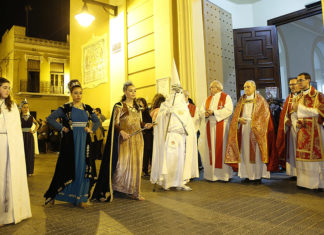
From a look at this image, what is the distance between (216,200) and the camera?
3.56 metres

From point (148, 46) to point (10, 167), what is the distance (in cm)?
533

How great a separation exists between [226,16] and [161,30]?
2.25 meters

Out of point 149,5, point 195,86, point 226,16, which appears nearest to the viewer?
point 195,86

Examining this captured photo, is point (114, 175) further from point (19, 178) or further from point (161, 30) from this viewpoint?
point (161, 30)

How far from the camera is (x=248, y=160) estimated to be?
4812 millimetres

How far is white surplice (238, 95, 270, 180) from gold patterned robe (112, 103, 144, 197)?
2.02m

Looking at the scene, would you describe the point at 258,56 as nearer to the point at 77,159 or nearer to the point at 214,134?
the point at 214,134

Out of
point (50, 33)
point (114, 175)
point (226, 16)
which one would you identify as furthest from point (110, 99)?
point (50, 33)

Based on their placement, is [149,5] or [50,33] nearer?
[149,5]

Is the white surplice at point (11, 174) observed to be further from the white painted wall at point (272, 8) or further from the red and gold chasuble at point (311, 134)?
the white painted wall at point (272, 8)

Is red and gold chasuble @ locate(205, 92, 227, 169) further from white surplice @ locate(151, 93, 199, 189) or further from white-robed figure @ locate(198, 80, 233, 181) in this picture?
white surplice @ locate(151, 93, 199, 189)

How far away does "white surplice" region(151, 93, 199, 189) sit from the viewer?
4.32 metres

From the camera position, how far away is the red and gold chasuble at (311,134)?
3.99 metres

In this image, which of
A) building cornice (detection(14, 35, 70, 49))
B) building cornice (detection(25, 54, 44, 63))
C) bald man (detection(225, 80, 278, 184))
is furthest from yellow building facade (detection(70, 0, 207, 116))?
building cornice (detection(14, 35, 70, 49))
